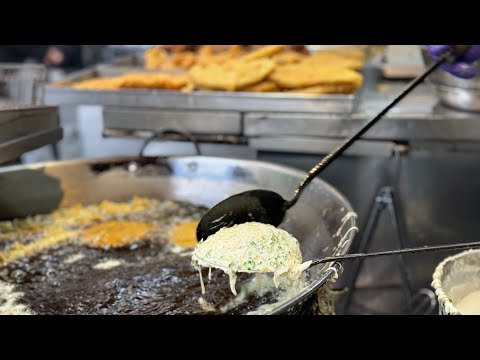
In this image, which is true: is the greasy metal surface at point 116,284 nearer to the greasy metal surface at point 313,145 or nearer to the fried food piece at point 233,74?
the greasy metal surface at point 313,145

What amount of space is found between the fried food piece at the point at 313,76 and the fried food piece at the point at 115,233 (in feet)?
3.40

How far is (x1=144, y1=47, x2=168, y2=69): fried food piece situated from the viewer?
123 inches

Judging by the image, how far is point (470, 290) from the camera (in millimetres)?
1216

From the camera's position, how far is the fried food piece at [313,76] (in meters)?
2.41

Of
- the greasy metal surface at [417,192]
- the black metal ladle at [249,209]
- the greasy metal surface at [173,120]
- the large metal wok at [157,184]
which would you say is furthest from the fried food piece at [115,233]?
the greasy metal surface at [417,192]

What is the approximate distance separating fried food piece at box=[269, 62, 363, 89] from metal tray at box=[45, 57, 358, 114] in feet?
0.30

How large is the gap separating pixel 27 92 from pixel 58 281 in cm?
244

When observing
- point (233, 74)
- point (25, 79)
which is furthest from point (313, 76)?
point (25, 79)

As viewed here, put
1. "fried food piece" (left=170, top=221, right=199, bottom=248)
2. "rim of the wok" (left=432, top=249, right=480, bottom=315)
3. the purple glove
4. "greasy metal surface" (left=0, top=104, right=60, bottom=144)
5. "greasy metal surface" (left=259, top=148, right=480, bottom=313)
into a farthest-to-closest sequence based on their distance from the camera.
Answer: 1. "greasy metal surface" (left=259, top=148, right=480, bottom=313)
2. the purple glove
3. "fried food piece" (left=170, top=221, right=199, bottom=248)
4. "greasy metal surface" (left=0, top=104, right=60, bottom=144)
5. "rim of the wok" (left=432, top=249, right=480, bottom=315)

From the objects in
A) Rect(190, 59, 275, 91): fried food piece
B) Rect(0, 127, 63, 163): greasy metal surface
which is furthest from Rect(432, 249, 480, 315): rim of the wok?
Rect(190, 59, 275, 91): fried food piece

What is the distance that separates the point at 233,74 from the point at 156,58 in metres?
0.85

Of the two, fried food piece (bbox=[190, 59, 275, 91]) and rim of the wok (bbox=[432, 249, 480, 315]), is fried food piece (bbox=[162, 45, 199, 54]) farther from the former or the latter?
rim of the wok (bbox=[432, 249, 480, 315])
